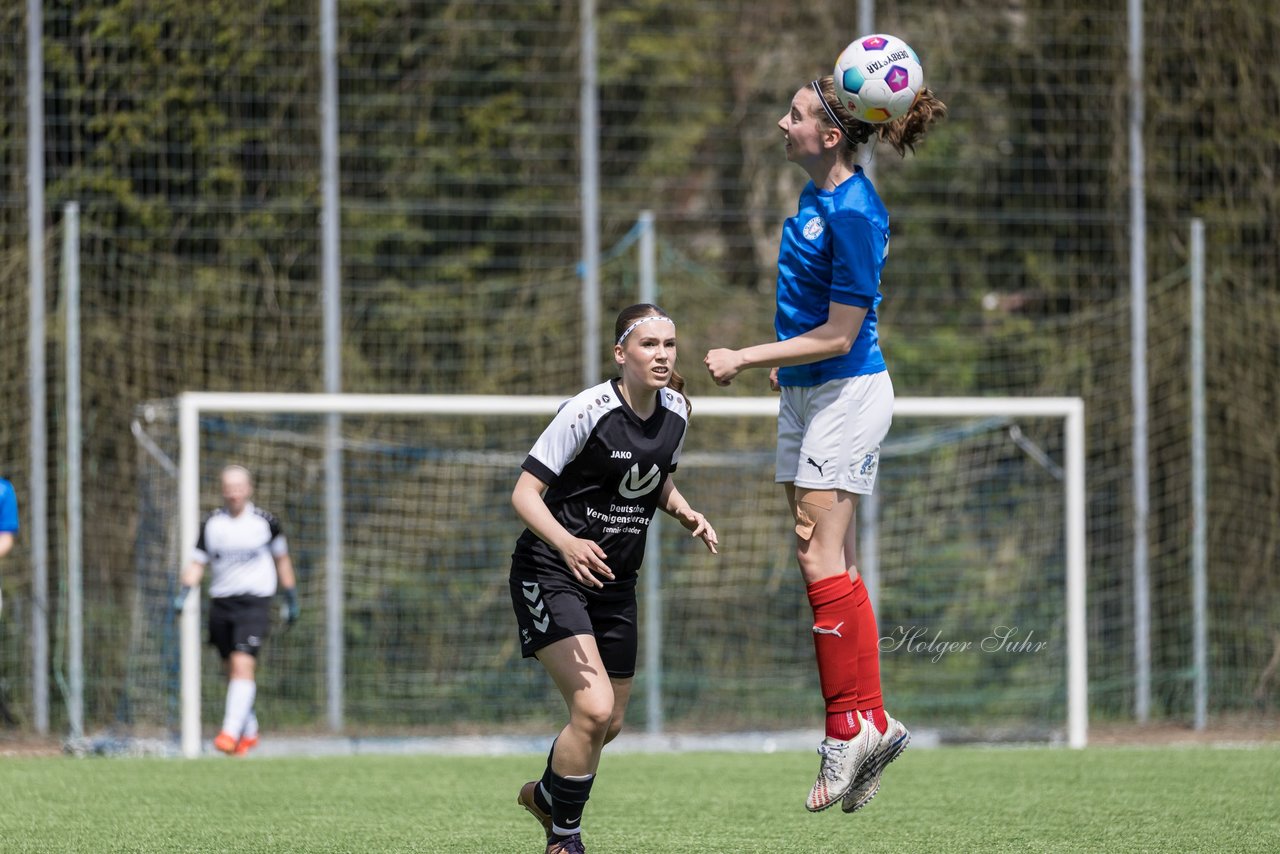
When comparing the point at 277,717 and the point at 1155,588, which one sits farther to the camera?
the point at 1155,588

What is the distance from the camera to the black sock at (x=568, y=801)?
4.80 m

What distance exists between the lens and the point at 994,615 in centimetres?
1126

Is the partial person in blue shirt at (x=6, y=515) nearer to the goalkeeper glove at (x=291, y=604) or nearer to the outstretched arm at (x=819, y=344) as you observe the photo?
the goalkeeper glove at (x=291, y=604)

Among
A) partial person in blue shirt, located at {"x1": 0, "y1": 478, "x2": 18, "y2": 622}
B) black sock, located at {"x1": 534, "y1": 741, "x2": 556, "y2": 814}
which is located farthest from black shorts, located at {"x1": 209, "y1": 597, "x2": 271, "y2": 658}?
black sock, located at {"x1": 534, "y1": 741, "x2": 556, "y2": 814}

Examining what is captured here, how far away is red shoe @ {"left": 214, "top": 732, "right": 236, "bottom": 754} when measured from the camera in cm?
959

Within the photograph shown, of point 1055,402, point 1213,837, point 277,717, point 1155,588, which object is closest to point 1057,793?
point 1213,837

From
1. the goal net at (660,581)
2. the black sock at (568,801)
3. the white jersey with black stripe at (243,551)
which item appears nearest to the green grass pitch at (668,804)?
the black sock at (568,801)

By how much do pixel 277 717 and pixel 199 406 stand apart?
2388 millimetres

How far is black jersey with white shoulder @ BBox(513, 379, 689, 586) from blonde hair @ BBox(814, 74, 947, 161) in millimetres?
1000

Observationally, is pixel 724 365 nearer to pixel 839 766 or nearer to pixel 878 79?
pixel 878 79

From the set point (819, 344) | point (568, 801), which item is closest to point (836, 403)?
point (819, 344)

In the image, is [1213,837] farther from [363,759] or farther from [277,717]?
[277,717]

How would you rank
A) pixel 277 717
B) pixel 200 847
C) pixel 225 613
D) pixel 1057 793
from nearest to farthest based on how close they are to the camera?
pixel 200 847
pixel 1057 793
pixel 225 613
pixel 277 717

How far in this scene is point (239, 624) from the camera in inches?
392
